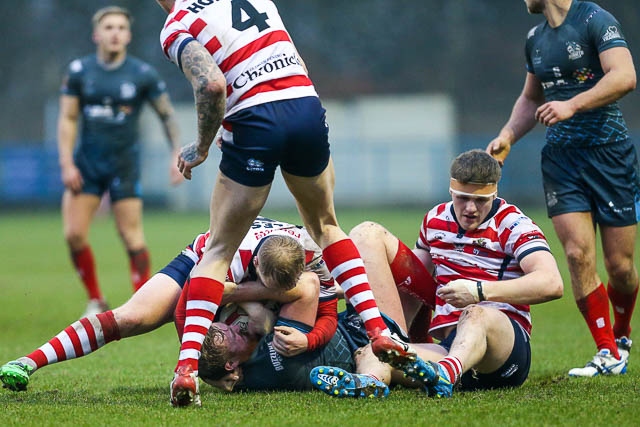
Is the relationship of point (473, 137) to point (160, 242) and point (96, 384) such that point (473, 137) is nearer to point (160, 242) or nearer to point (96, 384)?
point (160, 242)

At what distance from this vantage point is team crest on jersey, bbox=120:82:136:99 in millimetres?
9539

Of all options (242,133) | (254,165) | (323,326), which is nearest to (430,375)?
(323,326)

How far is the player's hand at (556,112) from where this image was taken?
A: 220 inches

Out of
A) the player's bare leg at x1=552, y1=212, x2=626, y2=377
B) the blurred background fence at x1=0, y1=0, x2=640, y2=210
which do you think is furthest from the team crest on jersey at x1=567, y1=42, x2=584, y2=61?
the blurred background fence at x1=0, y1=0, x2=640, y2=210

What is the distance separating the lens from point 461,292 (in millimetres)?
4695

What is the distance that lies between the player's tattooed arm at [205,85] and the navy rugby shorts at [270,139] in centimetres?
19

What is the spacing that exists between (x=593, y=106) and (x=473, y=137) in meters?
25.5

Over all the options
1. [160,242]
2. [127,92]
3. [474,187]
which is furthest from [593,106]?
[160,242]

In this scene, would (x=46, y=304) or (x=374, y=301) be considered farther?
(x=46, y=304)

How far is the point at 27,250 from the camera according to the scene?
56.1 ft

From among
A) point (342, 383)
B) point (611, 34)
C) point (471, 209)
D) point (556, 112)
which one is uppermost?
point (611, 34)

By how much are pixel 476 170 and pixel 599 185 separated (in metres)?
1.51

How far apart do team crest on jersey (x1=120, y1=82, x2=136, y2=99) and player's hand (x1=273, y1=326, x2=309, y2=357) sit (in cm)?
522

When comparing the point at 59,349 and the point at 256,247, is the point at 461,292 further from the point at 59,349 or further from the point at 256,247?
the point at 59,349
